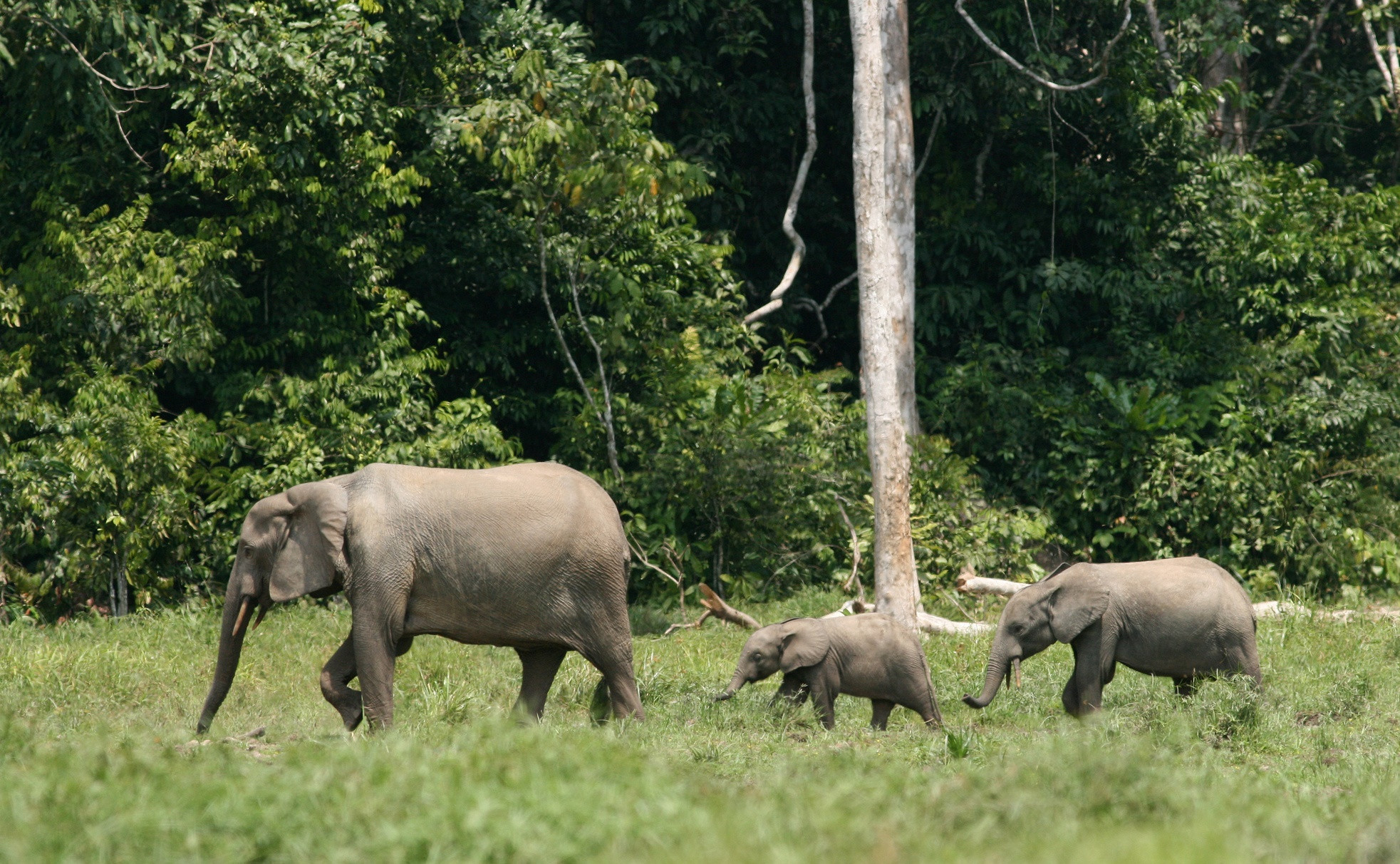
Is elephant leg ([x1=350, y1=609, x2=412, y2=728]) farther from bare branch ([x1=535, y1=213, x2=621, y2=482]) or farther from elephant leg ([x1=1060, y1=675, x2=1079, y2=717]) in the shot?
bare branch ([x1=535, y1=213, x2=621, y2=482])

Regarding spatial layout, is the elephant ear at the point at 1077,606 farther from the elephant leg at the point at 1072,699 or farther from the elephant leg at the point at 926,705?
the elephant leg at the point at 926,705

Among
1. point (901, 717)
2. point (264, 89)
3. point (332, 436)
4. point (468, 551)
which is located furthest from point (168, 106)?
point (901, 717)

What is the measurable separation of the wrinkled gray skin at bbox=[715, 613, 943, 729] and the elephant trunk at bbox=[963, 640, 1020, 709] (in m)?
0.38

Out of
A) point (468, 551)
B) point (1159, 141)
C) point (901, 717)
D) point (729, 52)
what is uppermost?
point (729, 52)

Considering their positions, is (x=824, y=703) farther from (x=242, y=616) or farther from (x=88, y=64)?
(x=88, y=64)

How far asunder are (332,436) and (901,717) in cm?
685

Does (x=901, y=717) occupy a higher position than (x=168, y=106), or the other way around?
(x=168, y=106)

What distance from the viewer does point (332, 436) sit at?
1432 centimetres

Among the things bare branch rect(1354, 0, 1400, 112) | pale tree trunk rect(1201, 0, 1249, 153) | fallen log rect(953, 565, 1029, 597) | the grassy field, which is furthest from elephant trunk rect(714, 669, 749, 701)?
bare branch rect(1354, 0, 1400, 112)

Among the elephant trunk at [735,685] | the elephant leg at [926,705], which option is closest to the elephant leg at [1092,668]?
the elephant leg at [926,705]

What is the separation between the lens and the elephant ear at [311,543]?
8453 millimetres

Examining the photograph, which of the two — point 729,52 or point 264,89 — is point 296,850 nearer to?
point 264,89

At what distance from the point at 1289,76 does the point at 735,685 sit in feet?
52.0

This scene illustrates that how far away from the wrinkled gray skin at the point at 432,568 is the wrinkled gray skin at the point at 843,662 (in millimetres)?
1040
